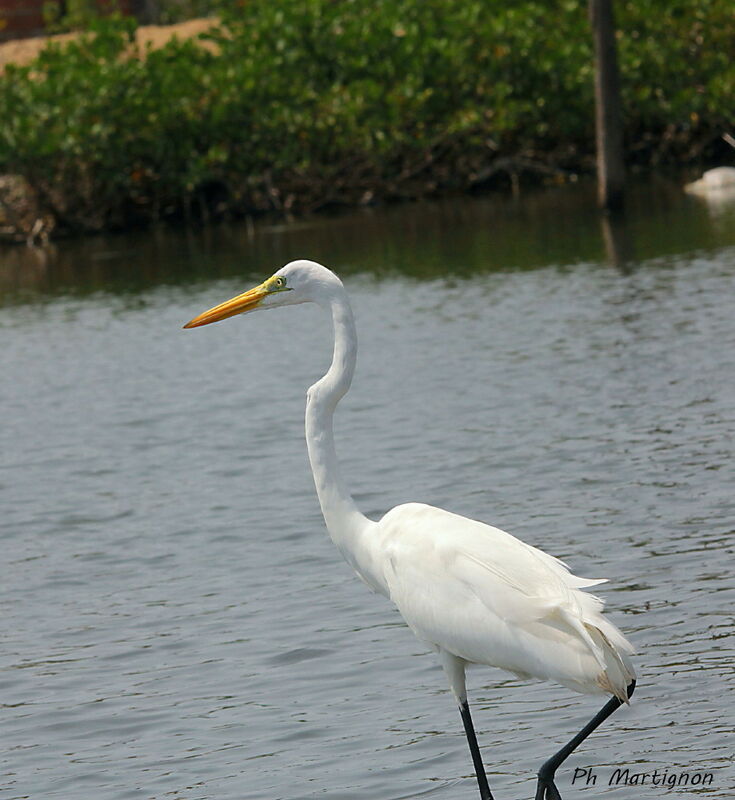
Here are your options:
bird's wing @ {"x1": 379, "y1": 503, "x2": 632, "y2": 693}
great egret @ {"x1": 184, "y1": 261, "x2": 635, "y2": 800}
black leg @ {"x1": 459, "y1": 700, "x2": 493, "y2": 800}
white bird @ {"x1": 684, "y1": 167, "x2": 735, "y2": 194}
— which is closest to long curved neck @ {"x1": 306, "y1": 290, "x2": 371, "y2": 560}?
great egret @ {"x1": 184, "y1": 261, "x2": 635, "y2": 800}

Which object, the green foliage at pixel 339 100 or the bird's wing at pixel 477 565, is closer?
the bird's wing at pixel 477 565

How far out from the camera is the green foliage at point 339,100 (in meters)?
31.2

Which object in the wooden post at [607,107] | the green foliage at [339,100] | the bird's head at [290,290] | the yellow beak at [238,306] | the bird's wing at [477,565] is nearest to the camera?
the bird's wing at [477,565]

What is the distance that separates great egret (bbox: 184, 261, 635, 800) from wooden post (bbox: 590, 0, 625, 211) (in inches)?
678

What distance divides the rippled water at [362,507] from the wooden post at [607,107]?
12.7ft

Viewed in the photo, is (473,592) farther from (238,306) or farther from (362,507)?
(362,507)

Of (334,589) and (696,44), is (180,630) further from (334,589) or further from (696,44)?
(696,44)

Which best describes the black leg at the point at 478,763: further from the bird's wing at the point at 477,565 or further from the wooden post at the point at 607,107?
the wooden post at the point at 607,107

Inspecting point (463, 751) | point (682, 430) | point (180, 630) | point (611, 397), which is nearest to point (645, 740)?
point (463, 751)

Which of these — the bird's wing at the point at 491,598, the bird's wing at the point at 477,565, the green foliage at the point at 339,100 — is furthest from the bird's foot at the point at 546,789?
the green foliage at the point at 339,100

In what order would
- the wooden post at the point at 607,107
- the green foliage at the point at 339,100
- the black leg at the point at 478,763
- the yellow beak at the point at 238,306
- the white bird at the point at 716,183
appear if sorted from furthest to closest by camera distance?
the green foliage at the point at 339,100
the white bird at the point at 716,183
the wooden post at the point at 607,107
the yellow beak at the point at 238,306
the black leg at the point at 478,763

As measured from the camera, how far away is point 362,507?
9391mm

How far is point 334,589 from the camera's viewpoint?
7.91m

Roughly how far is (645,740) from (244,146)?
27.6 m
